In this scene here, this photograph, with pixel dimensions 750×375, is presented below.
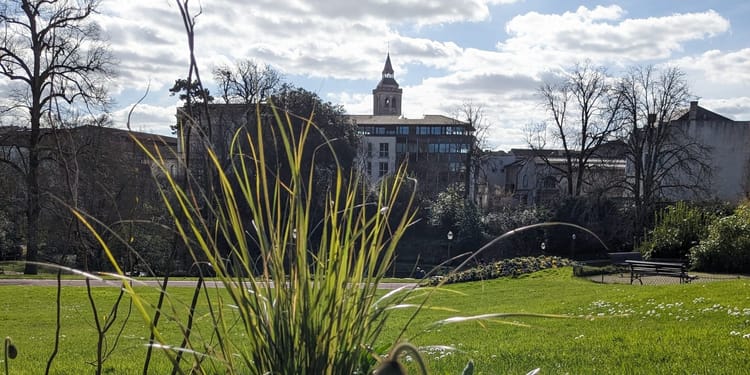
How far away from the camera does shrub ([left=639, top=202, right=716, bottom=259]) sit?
24.2m

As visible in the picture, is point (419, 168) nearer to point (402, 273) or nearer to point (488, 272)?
point (402, 273)

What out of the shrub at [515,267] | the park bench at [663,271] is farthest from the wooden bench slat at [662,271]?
the shrub at [515,267]

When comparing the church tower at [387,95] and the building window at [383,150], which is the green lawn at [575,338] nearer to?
the building window at [383,150]

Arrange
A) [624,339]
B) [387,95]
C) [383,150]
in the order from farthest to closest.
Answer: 1. [387,95]
2. [383,150]
3. [624,339]

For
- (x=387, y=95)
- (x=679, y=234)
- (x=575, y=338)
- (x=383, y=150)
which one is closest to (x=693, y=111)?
(x=679, y=234)

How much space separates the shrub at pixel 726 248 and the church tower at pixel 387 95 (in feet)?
333

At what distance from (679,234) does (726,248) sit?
141 inches

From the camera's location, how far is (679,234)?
24516mm

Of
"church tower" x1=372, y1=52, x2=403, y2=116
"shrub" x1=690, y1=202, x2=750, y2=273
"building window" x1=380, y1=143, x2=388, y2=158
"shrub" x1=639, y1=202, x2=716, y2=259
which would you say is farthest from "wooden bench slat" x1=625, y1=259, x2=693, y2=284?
"church tower" x1=372, y1=52, x2=403, y2=116

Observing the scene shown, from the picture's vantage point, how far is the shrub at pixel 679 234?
24.2m

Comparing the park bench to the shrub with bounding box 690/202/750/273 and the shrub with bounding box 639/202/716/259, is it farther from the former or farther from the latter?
the shrub with bounding box 639/202/716/259

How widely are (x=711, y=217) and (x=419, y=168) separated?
35.4m

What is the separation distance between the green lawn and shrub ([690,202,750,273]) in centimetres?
940

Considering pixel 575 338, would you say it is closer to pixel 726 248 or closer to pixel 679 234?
pixel 726 248
